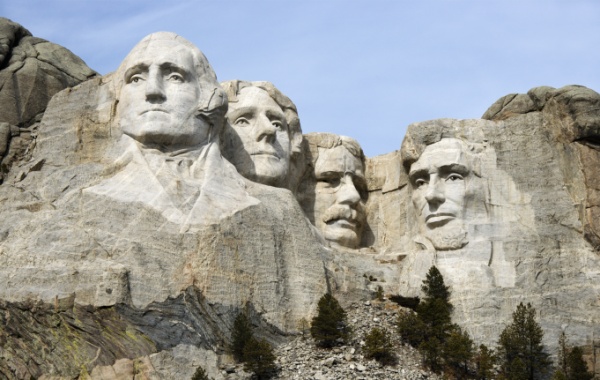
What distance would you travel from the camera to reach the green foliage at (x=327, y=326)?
37.2 metres

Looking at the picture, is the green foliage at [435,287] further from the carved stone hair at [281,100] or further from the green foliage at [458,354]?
the carved stone hair at [281,100]

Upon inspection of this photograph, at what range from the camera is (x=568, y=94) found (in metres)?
41.3

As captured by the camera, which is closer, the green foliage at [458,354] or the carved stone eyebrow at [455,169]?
the green foliage at [458,354]

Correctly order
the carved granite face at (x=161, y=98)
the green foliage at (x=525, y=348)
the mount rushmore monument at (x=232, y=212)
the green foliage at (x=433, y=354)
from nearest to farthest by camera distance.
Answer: the mount rushmore monument at (x=232, y=212) < the green foliage at (x=433, y=354) < the green foliage at (x=525, y=348) < the carved granite face at (x=161, y=98)

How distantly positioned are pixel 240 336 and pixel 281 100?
23.4 ft

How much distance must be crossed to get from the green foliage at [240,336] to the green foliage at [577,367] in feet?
20.0

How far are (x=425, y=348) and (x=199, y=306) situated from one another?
436cm

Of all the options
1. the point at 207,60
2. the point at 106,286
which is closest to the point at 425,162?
the point at 207,60

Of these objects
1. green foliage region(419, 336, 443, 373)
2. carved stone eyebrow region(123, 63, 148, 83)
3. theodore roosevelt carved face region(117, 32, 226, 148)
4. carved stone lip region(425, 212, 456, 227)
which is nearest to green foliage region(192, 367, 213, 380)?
green foliage region(419, 336, 443, 373)

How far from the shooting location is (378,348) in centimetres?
3719

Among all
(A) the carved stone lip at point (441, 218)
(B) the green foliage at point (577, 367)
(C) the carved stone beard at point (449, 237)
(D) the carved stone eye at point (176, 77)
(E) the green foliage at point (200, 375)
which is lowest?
(E) the green foliage at point (200, 375)

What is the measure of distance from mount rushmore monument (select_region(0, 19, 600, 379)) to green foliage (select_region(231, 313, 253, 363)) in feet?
0.72

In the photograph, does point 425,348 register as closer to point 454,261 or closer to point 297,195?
point 454,261

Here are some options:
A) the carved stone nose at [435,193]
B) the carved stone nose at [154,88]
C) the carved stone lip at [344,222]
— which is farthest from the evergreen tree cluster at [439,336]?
the carved stone nose at [154,88]
